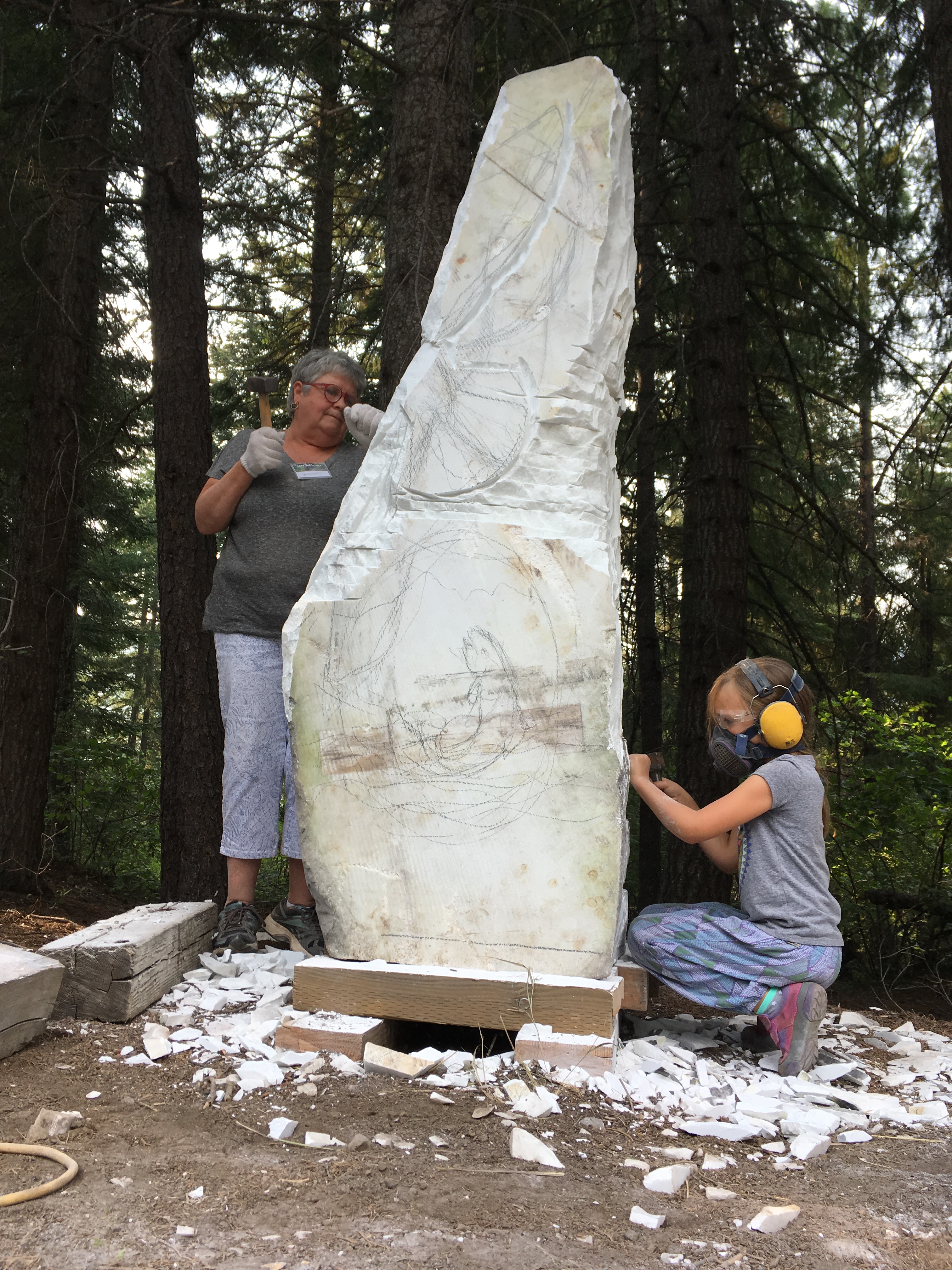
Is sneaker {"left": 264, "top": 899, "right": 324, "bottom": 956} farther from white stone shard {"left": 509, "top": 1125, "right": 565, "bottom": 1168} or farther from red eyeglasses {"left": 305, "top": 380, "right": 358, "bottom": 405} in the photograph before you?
red eyeglasses {"left": 305, "top": 380, "right": 358, "bottom": 405}

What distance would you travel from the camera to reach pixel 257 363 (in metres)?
8.77

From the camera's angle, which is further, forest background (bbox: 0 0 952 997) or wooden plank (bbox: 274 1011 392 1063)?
Answer: forest background (bbox: 0 0 952 997)

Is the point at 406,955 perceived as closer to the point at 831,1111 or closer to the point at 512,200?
the point at 831,1111

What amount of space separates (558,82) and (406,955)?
2.79m

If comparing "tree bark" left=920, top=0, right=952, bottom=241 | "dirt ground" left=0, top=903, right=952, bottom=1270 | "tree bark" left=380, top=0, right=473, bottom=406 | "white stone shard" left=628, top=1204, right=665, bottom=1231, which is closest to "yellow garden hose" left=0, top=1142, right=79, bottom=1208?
"dirt ground" left=0, top=903, right=952, bottom=1270

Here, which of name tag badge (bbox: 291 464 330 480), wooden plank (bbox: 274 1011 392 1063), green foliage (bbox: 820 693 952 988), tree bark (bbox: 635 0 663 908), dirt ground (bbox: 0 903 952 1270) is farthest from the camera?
tree bark (bbox: 635 0 663 908)

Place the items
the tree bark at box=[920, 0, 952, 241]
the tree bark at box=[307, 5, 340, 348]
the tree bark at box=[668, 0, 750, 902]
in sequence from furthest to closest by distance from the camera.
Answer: the tree bark at box=[668, 0, 750, 902]
the tree bark at box=[307, 5, 340, 348]
the tree bark at box=[920, 0, 952, 241]

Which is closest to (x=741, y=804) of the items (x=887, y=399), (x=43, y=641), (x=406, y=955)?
(x=406, y=955)

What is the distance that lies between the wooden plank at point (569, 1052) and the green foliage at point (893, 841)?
89.5 inches

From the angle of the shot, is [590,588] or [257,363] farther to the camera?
[257,363]

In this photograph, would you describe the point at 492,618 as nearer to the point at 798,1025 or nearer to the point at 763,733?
the point at 763,733

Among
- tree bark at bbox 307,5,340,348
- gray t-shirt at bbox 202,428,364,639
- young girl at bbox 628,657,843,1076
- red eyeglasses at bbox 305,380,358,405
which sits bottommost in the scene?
young girl at bbox 628,657,843,1076

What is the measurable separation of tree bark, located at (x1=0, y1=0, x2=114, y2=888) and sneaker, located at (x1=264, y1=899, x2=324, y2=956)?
10.9ft

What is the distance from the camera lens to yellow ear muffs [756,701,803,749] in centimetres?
309
